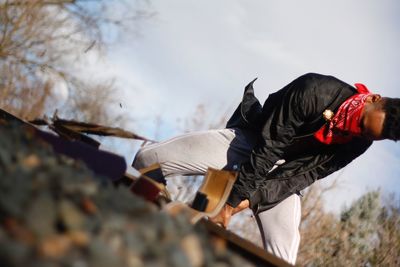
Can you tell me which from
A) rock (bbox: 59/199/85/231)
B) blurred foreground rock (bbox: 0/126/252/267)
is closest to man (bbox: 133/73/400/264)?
blurred foreground rock (bbox: 0/126/252/267)

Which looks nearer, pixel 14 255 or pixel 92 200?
pixel 14 255

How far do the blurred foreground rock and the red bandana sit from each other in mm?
1899

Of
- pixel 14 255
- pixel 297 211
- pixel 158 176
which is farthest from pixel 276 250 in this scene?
pixel 14 255

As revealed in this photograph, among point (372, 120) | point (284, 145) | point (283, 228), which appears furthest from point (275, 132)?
point (283, 228)

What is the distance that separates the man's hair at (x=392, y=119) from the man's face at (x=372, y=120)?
0.07 feet

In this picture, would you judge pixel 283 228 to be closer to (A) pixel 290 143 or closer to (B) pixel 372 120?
(A) pixel 290 143

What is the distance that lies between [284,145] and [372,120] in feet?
1.72

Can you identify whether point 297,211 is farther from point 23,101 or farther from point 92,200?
point 23,101

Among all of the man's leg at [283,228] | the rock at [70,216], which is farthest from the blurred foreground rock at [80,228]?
the man's leg at [283,228]

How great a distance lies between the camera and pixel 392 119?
2.86 m

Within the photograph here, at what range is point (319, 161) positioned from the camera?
3.40 m

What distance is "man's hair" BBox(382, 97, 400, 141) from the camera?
2850 millimetres

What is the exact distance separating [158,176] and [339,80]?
4.06 ft

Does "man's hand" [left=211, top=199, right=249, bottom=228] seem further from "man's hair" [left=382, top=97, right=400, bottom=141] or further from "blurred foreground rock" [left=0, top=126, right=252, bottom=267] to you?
"blurred foreground rock" [left=0, top=126, right=252, bottom=267]
